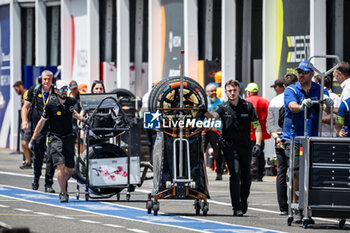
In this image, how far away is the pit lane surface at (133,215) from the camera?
13.2 meters

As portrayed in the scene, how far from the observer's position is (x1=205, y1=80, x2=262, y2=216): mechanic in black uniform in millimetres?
15039

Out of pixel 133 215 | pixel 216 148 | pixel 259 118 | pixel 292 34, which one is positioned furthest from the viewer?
pixel 292 34

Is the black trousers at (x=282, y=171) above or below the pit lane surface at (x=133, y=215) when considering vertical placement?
above

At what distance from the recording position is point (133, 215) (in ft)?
48.3

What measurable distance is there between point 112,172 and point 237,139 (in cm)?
265

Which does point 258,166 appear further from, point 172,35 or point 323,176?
point 323,176

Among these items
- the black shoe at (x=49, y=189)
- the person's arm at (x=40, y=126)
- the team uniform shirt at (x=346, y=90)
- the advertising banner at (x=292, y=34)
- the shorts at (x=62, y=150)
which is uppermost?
the advertising banner at (x=292, y=34)

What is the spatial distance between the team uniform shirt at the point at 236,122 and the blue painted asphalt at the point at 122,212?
4.39 ft

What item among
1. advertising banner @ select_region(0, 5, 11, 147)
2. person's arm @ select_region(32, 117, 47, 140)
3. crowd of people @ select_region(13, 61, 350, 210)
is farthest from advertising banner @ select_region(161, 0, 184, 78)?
person's arm @ select_region(32, 117, 47, 140)

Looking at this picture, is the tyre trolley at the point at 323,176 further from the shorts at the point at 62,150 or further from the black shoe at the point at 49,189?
the black shoe at the point at 49,189

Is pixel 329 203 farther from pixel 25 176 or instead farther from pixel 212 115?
pixel 25 176

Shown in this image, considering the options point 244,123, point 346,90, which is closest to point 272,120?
point 244,123

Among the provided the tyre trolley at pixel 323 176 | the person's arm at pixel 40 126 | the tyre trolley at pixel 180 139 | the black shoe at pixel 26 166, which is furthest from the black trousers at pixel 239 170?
the black shoe at pixel 26 166

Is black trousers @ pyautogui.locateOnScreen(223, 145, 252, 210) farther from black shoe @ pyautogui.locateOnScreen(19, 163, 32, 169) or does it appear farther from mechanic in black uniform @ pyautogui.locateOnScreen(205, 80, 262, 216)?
black shoe @ pyautogui.locateOnScreen(19, 163, 32, 169)
